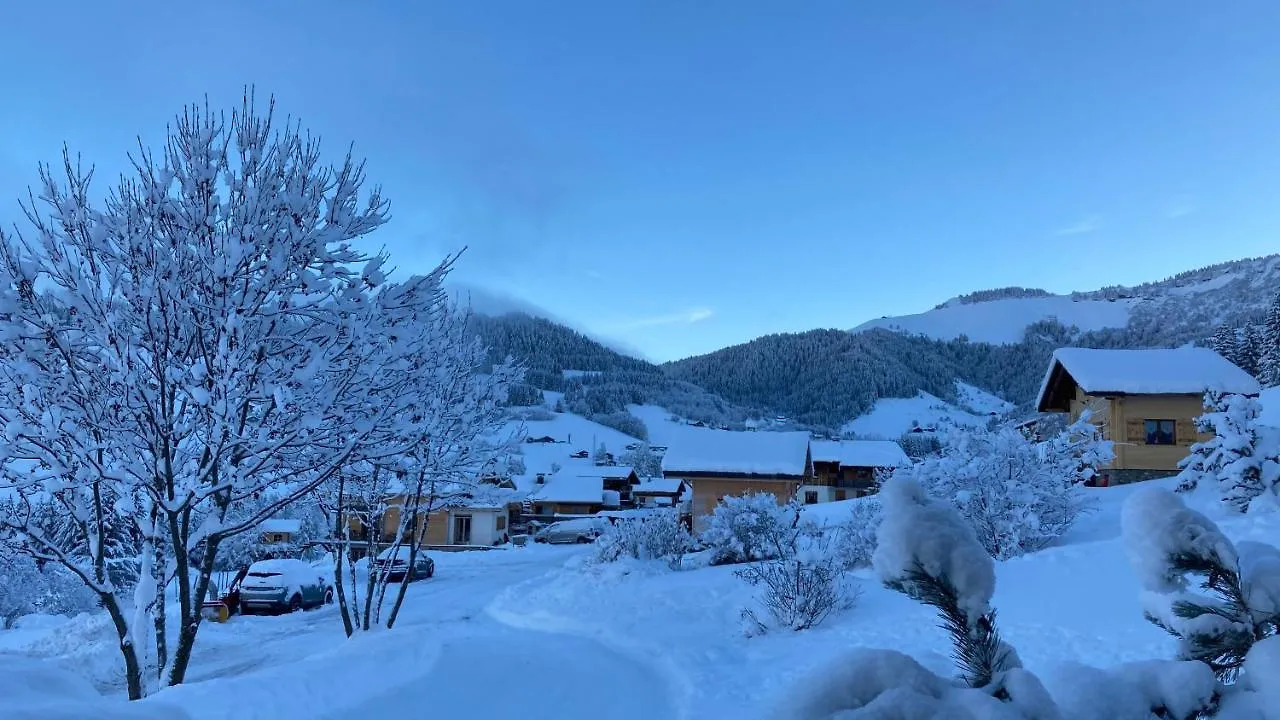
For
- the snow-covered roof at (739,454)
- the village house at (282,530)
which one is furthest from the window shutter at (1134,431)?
the village house at (282,530)

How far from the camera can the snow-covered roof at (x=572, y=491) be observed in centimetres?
6175

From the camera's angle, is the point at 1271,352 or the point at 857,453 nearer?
the point at 1271,352

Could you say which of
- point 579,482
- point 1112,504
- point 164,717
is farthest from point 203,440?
point 579,482

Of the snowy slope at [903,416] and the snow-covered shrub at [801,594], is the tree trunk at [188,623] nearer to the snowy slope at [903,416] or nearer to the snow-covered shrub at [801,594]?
the snow-covered shrub at [801,594]

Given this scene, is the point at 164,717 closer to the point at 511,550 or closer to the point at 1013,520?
the point at 1013,520

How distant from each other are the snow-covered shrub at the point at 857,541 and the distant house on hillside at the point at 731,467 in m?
13.5

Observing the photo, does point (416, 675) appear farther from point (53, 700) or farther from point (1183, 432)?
point (1183, 432)

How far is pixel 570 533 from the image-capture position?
1961 inches

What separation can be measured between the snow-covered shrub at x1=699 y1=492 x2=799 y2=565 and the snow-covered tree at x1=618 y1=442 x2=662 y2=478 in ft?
197

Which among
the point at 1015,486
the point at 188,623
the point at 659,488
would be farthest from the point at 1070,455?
the point at 659,488

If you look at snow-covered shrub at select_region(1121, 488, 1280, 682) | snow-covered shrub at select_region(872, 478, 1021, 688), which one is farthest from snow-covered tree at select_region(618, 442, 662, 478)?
snow-covered shrub at select_region(872, 478, 1021, 688)

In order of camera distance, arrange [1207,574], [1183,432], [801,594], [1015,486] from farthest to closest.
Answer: [1183,432] → [1015,486] → [801,594] → [1207,574]

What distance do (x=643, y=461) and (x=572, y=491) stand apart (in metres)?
27.1

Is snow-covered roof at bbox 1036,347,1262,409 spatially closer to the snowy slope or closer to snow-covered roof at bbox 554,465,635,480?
snow-covered roof at bbox 554,465,635,480
